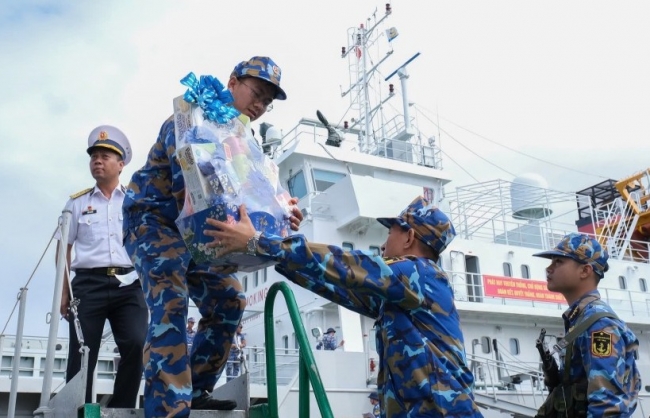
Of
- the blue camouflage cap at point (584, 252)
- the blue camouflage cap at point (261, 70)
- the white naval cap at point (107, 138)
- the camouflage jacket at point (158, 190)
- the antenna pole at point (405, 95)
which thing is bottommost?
the blue camouflage cap at point (584, 252)

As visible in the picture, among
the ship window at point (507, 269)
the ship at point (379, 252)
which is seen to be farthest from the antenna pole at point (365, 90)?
the ship window at point (507, 269)

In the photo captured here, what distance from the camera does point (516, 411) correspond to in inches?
492

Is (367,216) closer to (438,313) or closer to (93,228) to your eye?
(93,228)

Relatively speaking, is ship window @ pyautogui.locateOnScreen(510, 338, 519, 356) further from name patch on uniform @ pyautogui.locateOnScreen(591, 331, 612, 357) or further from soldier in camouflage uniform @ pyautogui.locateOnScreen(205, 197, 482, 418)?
soldier in camouflage uniform @ pyautogui.locateOnScreen(205, 197, 482, 418)

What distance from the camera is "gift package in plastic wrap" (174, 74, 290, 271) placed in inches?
99.0

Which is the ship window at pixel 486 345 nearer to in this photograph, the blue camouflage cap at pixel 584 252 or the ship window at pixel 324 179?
the ship window at pixel 324 179

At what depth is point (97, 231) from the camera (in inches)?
163

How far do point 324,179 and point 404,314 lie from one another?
13.3 metres

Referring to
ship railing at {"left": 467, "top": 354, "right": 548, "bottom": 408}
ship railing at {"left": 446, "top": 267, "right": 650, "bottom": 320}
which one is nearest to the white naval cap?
ship railing at {"left": 467, "top": 354, "right": 548, "bottom": 408}

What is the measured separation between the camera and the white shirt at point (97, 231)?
403 centimetres

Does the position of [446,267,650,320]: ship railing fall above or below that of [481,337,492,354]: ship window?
above

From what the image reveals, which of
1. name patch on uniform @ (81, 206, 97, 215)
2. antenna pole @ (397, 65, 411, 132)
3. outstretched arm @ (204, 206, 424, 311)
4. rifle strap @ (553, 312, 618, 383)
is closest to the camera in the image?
outstretched arm @ (204, 206, 424, 311)

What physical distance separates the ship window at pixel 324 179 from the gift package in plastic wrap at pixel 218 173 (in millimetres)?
13016

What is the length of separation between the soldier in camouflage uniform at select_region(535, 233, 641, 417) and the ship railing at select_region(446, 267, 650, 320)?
377 inches
